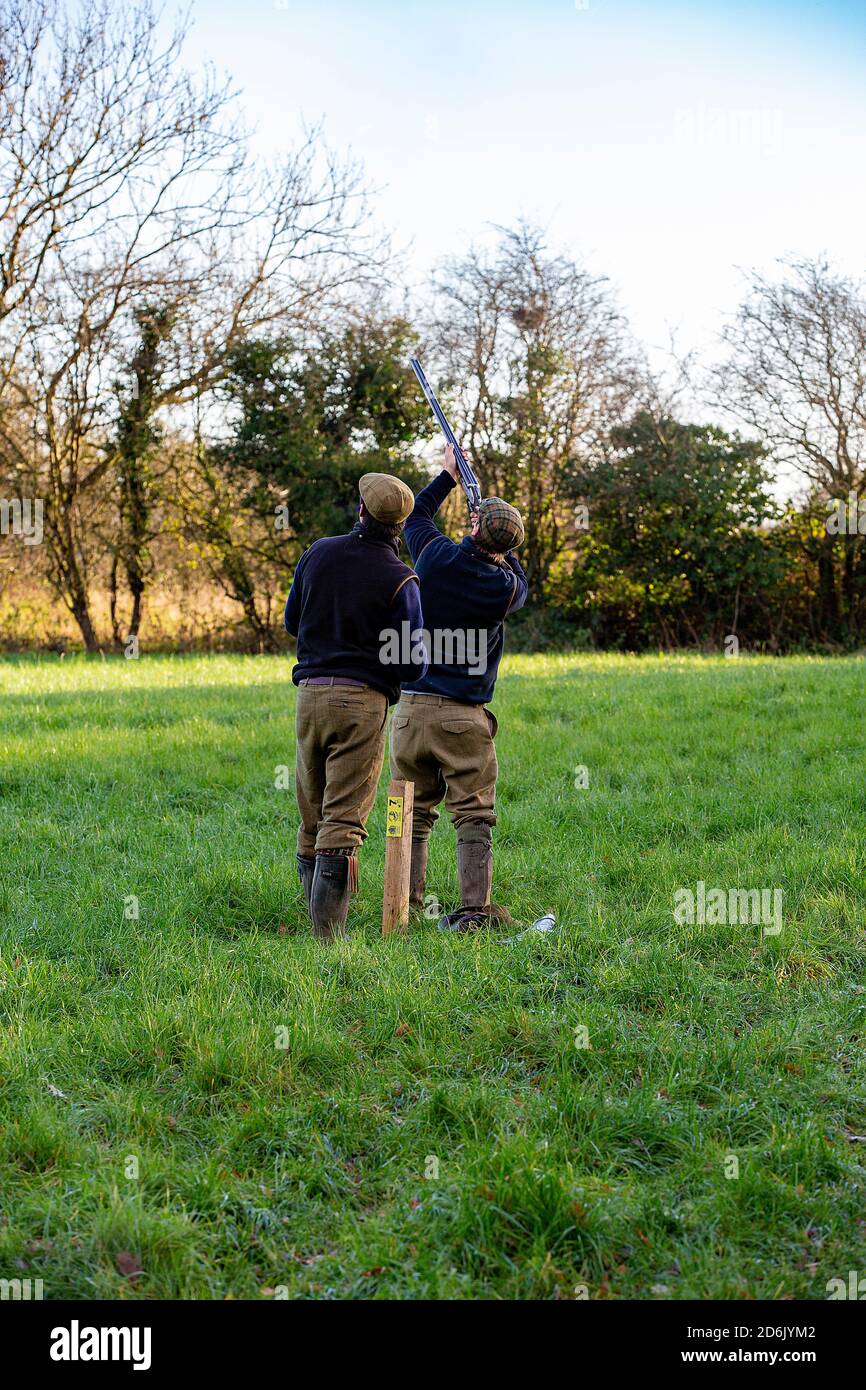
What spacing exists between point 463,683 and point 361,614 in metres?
0.67

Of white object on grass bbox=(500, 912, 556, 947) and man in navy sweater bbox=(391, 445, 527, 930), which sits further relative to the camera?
man in navy sweater bbox=(391, 445, 527, 930)

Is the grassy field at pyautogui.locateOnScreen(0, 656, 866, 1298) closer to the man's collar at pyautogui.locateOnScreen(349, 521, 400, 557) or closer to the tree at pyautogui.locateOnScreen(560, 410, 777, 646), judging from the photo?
the man's collar at pyautogui.locateOnScreen(349, 521, 400, 557)

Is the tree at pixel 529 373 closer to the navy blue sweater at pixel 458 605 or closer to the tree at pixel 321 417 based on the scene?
the tree at pixel 321 417

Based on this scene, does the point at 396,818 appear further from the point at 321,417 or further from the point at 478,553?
the point at 321,417

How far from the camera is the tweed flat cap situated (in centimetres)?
523

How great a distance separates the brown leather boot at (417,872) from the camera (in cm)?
588

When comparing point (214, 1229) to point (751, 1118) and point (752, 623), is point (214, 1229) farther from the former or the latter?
point (752, 623)

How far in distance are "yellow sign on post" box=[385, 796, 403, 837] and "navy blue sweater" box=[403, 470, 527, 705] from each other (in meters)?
0.61

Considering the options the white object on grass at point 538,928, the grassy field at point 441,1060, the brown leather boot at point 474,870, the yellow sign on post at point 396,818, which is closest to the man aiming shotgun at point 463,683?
the brown leather boot at point 474,870

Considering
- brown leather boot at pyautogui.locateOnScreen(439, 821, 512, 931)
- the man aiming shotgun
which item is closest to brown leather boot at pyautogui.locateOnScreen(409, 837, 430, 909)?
the man aiming shotgun

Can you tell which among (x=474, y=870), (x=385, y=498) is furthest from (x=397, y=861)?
(x=385, y=498)

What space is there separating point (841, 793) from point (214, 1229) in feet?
19.1

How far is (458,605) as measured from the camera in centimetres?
565

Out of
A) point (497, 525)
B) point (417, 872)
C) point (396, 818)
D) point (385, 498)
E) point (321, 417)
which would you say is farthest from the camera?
point (321, 417)
